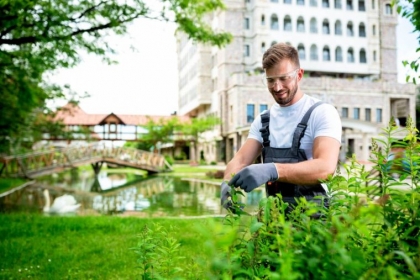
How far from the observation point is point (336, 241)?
1.13 m

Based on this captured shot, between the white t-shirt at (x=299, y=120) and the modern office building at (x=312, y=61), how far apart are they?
109ft

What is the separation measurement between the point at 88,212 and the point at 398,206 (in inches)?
459

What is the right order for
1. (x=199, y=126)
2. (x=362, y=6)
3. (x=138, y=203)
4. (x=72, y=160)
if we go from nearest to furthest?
1. (x=138, y=203)
2. (x=72, y=160)
3. (x=199, y=126)
4. (x=362, y=6)

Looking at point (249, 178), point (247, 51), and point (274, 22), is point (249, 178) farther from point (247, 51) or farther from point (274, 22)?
point (274, 22)

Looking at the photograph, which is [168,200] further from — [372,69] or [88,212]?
[372,69]

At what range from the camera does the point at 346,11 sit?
44.3 meters

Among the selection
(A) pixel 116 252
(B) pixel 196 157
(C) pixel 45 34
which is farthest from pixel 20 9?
(B) pixel 196 157

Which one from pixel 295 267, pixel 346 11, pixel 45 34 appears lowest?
pixel 295 267

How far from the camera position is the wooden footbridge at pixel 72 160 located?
854 inches

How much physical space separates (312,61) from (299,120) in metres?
42.0

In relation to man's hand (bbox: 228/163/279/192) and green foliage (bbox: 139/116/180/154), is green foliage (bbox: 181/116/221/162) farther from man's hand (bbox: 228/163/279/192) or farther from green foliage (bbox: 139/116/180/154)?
man's hand (bbox: 228/163/279/192)

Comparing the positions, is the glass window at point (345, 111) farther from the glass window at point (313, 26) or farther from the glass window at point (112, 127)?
the glass window at point (112, 127)

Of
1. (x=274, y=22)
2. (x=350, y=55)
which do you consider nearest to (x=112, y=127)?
(x=274, y=22)

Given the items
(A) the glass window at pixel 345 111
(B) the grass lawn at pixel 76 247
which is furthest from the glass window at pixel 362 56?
(B) the grass lawn at pixel 76 247
